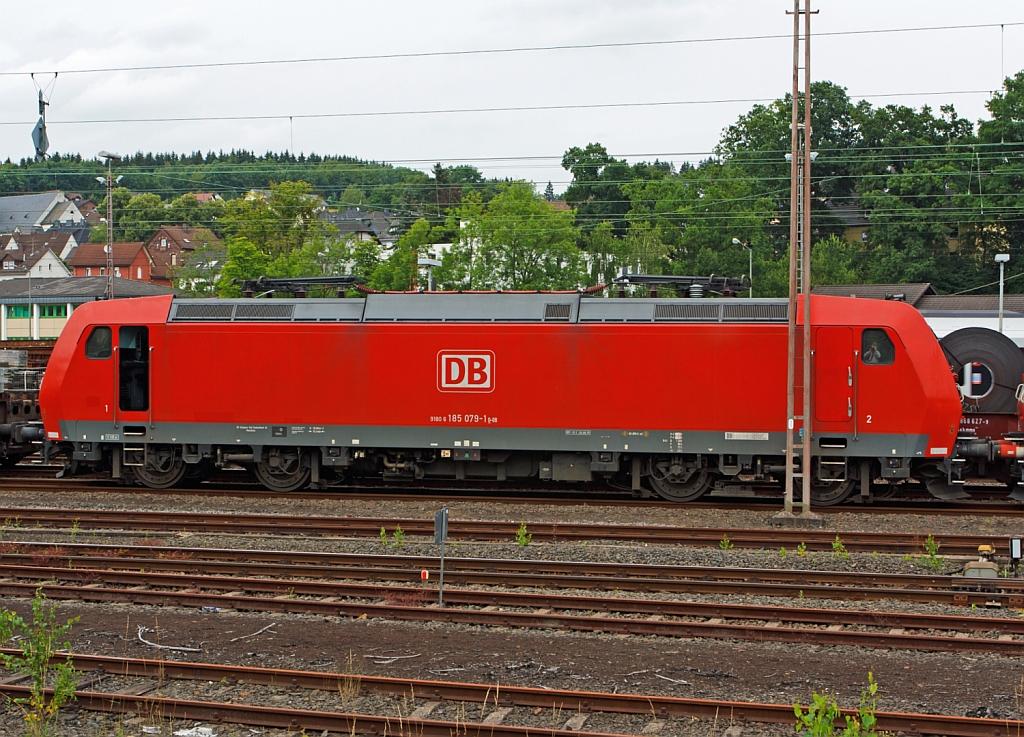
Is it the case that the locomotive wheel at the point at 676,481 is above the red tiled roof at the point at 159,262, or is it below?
below

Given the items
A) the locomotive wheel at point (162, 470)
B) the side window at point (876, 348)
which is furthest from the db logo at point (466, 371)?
the side window at point (876, 348)

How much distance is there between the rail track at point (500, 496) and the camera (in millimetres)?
17344

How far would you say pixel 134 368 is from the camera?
63.7ft

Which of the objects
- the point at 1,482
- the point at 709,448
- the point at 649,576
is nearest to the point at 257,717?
the point at 649,576

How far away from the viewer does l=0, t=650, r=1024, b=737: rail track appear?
740cm

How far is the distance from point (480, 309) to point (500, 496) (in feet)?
12.2

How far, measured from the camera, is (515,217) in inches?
1823

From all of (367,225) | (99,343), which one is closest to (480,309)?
(99,343)

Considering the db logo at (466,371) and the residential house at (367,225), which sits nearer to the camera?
the db logo at (466,371)

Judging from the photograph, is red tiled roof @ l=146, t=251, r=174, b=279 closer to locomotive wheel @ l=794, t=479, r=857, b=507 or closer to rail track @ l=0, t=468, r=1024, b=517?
rail track @ l=0, t=468, r=1024, b=517

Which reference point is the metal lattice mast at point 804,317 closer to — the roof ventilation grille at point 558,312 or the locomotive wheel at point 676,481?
the locomotive wheel at point 676,481

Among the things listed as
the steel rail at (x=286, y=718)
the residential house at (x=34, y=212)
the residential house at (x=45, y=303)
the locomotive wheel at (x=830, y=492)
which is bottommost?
the steel rail at (x=286, y=718)

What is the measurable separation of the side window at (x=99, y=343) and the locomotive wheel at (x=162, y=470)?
2.23 metres

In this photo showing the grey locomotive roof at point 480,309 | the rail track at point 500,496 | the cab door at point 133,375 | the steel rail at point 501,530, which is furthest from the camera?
the cab door at point 133,375
